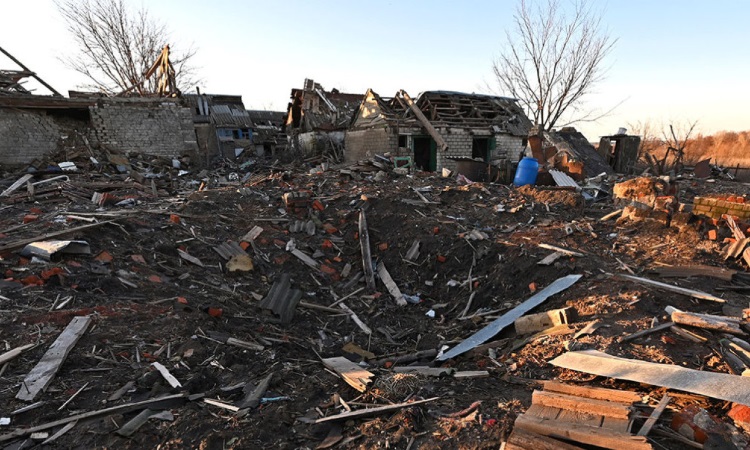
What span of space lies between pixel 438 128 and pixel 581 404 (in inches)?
624

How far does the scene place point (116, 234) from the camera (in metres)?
6.42

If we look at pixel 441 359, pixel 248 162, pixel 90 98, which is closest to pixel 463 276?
pixel 441 359

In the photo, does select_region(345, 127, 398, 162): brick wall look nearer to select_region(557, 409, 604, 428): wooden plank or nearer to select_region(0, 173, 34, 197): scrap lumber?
select_region(0, 173, 34, 197): scrap lumber

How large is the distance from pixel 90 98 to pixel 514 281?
1823cm

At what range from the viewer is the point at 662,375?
2986 millimetres

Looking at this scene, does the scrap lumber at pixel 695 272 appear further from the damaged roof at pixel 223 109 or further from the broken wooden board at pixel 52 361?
the damaged roof at pixel 223 109

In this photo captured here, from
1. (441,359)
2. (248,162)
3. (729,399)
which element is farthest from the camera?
(248,162)

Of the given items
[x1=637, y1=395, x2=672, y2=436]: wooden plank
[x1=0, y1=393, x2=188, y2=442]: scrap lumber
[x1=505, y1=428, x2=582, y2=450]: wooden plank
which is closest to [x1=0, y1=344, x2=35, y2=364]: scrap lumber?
[x1=0, y1=393, x2=188, y2=442]: scrap lumber

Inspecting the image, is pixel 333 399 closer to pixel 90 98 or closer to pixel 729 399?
pixel 729 399

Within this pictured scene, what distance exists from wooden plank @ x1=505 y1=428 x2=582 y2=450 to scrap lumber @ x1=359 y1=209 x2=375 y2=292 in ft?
14.5

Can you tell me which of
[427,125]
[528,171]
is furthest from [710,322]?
[427,125]

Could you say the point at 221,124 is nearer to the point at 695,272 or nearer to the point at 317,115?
the point at 317,115

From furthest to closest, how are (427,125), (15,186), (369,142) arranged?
1. (369,142)
2. (427,125)
3. (15,186)

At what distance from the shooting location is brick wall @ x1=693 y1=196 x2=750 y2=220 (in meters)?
6.54
